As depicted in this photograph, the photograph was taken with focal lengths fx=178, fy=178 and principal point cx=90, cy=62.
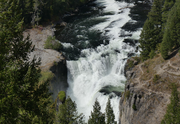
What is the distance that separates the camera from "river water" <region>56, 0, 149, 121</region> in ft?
108

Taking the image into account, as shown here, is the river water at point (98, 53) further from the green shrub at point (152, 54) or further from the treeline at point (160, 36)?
the green shrub at point (152, 54)

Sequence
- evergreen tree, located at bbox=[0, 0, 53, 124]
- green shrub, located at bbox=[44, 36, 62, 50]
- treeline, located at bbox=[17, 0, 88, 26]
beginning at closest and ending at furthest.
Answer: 1. evergreen tree, located at bbox=[0, 0, 53, 124]
2. green shrub, located at bbox=[44, 36, 62, 50]
3. treeline, located at bbox=[17, 0, 88, 26]

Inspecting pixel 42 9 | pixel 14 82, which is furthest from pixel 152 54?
pixel 42 9

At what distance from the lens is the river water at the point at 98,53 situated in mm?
32869

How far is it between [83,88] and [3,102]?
94.6 ft

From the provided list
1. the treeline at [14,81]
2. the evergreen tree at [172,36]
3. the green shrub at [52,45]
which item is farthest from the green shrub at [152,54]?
the treeline at [14,81]

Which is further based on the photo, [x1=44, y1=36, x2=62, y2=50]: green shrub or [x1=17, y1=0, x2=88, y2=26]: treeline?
[x1=17, y1=0, x2=88, y2=26]: treeline

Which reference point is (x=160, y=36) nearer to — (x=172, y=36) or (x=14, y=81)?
(x=172, y=36)

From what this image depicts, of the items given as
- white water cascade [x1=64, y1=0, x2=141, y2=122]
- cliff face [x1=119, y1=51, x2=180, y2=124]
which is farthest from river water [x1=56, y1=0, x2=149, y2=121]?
cliff face [x1=119, y1=51, x2=180, y2=124]

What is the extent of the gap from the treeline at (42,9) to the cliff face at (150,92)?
39.6 m

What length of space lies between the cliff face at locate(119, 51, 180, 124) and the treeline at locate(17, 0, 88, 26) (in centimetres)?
3955

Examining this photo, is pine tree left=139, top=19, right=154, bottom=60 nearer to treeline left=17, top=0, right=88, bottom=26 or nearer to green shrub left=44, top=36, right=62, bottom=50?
green shrub left=44, top=36, right=62, bottom=50

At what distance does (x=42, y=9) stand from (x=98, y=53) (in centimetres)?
2976

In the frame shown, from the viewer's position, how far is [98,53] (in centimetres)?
4044
